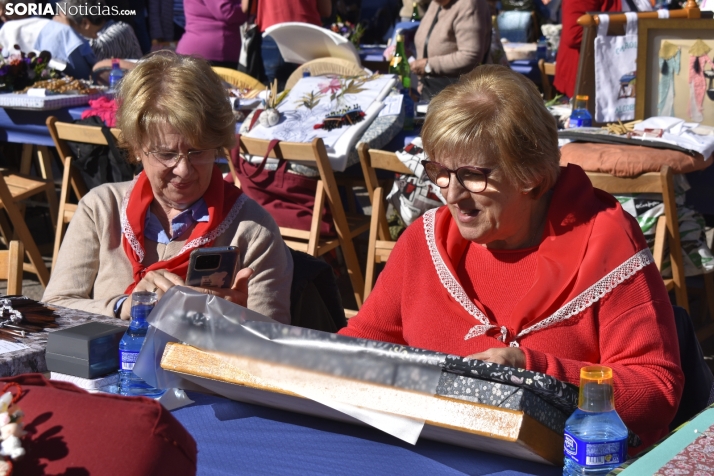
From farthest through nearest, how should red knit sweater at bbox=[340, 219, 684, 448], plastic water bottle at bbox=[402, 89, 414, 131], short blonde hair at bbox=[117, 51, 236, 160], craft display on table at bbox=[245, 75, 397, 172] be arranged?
plastic water bottle at bbox=[402, 89, 414, 131]
craft display on table at bbox=[245, 75, 397, 172]
short blonde hair at bbox=[117, 51, 236, 160]
red knit sweater at bbox=[340, 219, 684, 448]

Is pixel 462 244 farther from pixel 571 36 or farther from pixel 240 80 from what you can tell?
pixel 571 36

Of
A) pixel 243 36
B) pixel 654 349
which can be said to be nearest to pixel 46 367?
pixel 654 349

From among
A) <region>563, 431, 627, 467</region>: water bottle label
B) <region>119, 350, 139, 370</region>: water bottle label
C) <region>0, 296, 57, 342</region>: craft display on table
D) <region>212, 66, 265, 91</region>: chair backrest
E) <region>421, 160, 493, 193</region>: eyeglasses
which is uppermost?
<region>421, 160, 493, 193</region>: eyeglasses

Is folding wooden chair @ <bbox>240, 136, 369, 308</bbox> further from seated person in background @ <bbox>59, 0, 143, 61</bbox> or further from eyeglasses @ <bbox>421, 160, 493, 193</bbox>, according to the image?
seated person in background @ <bbox>59, 0, 143, 61</bbox>

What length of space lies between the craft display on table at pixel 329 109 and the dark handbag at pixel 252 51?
6.30ft

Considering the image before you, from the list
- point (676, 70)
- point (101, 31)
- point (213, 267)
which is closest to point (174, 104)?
point (213, 267)

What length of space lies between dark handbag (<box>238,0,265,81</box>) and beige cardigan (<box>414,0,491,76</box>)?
169 cm

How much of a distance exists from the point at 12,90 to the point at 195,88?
343 centimetres

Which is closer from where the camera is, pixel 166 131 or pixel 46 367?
pixel 46 367

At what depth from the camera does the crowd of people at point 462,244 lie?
5.79 feet

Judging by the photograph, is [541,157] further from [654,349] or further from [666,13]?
[666,13]

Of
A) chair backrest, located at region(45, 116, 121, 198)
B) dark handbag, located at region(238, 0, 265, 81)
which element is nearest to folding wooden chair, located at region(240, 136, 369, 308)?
chair backrest, located at region(45, 116, 121, 198)

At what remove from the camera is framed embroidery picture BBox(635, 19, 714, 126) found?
4.03 m

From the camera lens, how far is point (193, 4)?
6824mm
